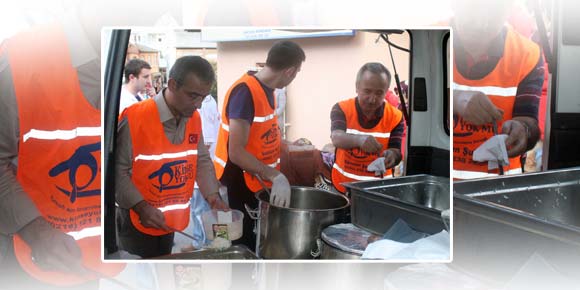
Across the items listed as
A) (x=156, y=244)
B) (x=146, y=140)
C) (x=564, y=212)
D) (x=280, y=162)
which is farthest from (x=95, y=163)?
(x=564, y=212)

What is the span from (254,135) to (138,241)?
1.74 feet

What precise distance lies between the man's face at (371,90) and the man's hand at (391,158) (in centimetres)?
17

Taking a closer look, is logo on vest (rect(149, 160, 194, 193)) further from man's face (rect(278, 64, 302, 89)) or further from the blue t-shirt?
man's face (rect(278, 64, 302, 89))


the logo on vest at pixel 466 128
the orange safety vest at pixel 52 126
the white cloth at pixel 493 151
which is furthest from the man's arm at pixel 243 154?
the white cloth at pixel 493 151

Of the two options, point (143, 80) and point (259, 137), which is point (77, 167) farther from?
point (259, 137)

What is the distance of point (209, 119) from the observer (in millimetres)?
1463

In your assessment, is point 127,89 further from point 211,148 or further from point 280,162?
point 280,162

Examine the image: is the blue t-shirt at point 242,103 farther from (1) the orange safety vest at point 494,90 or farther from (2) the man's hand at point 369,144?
(1) the orange safety vest at point 494,90

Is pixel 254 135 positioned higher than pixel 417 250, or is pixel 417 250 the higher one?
pixel 254 135

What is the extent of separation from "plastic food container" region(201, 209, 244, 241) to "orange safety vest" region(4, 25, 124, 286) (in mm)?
421

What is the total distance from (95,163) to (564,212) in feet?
5.86

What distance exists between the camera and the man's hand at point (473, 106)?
179 cm

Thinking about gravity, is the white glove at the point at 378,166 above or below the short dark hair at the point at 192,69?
below

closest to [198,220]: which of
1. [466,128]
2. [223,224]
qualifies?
[223,224]
